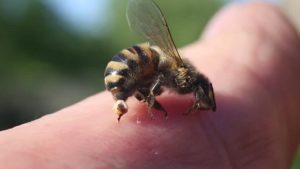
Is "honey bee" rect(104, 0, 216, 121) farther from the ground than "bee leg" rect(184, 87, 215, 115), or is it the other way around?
"honey bee" rect(104, 0, 216, 121)

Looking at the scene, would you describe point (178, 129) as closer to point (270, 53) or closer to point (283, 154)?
point (283, 154)

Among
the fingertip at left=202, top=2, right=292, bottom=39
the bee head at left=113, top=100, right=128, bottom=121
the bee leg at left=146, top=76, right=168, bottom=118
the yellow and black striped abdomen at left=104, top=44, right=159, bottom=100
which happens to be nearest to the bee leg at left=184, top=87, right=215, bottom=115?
the bee leg at left=146, top=76, right=168, bottom=118

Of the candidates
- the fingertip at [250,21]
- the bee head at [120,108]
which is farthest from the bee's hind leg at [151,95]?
the fingertip at [250,21]

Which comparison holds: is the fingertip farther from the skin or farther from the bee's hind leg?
the bee's hind leg

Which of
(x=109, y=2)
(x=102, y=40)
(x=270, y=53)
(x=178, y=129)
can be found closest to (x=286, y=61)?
(x=270, y=53)

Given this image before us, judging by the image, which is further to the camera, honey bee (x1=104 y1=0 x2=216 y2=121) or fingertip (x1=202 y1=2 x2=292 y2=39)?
fingertip (x1=202 y1=2 x2=292 y2=39)

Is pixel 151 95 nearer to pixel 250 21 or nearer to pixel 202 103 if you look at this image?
pixel 202 103

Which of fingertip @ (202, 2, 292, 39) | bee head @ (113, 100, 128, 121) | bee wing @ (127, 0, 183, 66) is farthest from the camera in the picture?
fingertip @ (202, 2, 292, 39)
